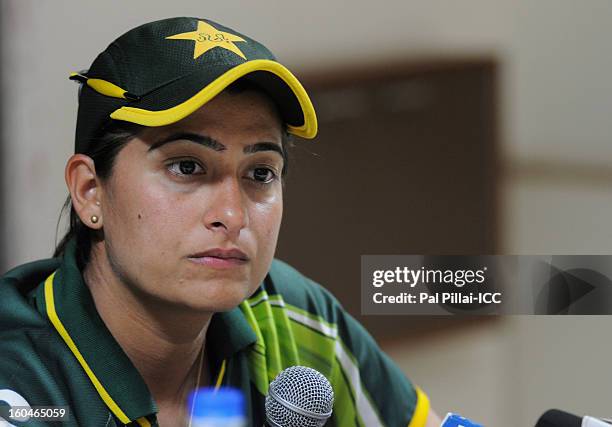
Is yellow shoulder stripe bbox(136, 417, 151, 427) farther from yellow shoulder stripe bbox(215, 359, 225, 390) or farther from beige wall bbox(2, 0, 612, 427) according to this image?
beige wall bbox(2, 0, 612, 427)

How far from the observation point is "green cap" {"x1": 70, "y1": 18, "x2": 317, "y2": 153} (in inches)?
37.3

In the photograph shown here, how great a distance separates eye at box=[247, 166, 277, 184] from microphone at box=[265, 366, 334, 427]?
0.75ft

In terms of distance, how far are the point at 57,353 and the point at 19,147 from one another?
44 cm

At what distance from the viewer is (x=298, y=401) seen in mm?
883

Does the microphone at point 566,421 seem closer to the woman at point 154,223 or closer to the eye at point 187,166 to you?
the woman at point 154,223

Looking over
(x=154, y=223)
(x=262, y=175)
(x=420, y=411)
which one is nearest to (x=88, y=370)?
(x=154, y=223)

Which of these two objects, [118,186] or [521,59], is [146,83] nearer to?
[118,186]

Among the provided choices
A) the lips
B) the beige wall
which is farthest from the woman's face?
the beige wall

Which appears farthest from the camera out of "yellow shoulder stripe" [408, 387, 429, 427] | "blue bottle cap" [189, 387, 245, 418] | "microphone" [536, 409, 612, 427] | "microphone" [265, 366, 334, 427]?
"yellow shoulder stripe" [408, 387, 429, 427]

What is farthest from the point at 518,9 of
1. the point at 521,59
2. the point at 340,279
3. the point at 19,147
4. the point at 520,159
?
the point at 19,147

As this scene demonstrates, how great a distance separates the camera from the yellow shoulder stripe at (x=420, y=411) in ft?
4.15

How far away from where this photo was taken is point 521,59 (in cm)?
132

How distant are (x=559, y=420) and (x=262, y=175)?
17.8 inches

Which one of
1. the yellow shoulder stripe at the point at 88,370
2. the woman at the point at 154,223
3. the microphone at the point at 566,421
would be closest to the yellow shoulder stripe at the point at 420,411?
the microphone at the point at 566,421
